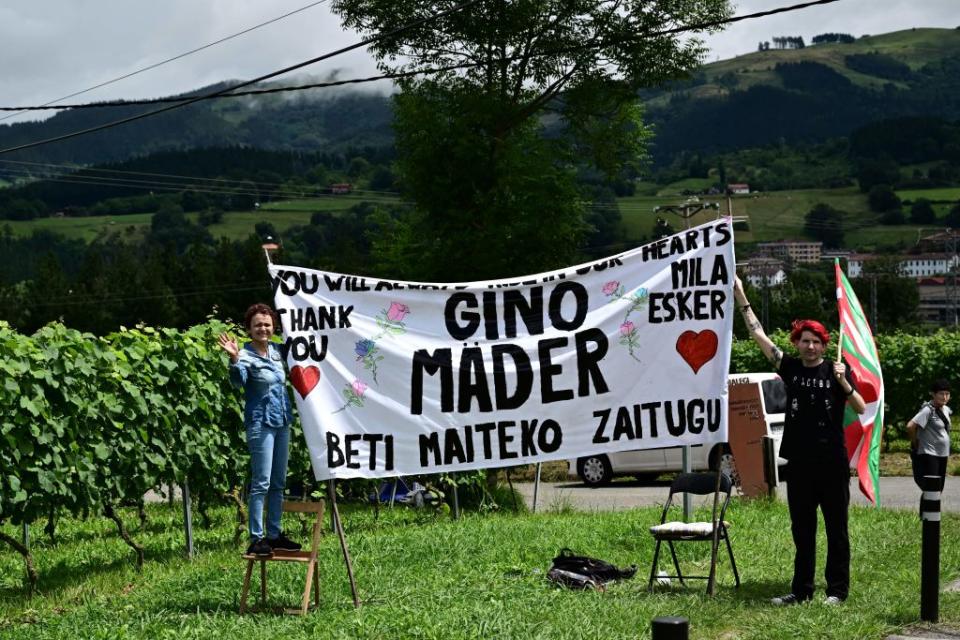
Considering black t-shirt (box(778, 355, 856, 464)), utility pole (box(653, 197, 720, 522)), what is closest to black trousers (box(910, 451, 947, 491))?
utility pole (box(653, 197, 720, 522))

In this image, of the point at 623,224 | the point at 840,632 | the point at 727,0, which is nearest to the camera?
the point at 840,632

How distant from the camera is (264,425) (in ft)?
29.3

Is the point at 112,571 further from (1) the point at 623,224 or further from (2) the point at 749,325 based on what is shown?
(1) the point at 623,224

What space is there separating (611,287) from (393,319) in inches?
66.3

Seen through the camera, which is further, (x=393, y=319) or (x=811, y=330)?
(x=393, y=319)

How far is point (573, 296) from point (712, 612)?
2527 mm

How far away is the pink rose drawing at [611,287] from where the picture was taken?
980 cm

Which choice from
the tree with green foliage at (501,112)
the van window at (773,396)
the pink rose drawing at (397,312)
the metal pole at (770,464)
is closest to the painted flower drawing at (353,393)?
the pink rose drawing at (397,312)

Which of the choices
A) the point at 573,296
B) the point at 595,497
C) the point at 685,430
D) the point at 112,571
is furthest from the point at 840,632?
the point at 595,497

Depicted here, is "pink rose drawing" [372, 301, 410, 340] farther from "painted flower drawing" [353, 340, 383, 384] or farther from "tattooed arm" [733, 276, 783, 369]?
"tattooed arm" [733, 276, 783, 369]

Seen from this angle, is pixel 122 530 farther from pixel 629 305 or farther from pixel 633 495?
pixel 633 495

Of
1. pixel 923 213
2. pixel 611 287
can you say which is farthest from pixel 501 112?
pixel 923 213

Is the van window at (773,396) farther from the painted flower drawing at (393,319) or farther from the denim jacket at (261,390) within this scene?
the denim jacket at (261,390)

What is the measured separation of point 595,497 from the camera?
2219 centimetres
